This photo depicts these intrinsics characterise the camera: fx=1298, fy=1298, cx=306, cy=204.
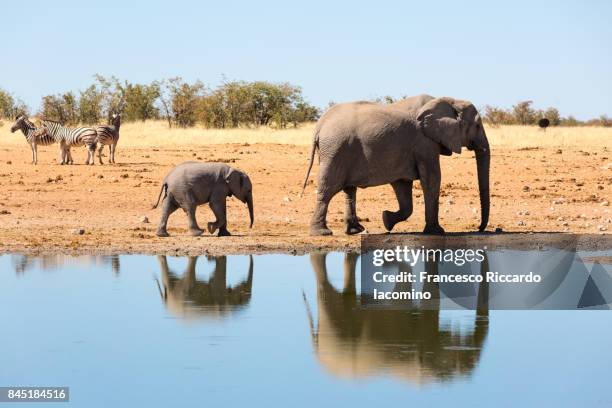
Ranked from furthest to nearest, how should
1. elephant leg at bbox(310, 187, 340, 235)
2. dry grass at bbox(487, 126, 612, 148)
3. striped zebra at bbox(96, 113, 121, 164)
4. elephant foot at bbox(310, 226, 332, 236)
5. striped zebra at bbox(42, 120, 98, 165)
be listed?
dry grass at bbox(487, 126, 612, 148)
striped zebra at bbox(96, 113, 121, 164)
striped zebra at bbox(42, 120, 98, 165)
elephant foot at bbox(310, 226, 332, 236)
elephant leg at bbox(310, 187, 340, 235)

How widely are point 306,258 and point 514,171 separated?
9.69m

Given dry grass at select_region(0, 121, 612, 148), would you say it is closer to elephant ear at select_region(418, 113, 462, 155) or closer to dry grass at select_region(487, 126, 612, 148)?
dry grass at select_region(487, 126, 612, 148)

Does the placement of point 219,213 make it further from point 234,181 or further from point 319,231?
point 319,231

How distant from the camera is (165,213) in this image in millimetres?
16172

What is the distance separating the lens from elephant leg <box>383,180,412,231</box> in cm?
1669

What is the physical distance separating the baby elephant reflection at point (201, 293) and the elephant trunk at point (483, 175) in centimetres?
390

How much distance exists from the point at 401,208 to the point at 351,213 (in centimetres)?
66

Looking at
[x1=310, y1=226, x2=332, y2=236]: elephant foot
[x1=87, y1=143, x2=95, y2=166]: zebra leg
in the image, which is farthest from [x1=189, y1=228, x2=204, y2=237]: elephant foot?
[x1=87, y1=143, x2=95, y2=166]: zebra leg

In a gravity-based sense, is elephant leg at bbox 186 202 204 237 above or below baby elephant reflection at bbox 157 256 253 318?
above

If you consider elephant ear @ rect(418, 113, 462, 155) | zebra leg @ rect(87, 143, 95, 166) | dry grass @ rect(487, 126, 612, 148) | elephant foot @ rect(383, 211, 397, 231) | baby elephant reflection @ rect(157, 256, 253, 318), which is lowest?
baby elephant reflection @ rect(157, 256, 253, 318)

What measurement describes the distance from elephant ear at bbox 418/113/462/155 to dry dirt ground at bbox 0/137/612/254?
5.47ft

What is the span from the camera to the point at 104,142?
85.7 feet

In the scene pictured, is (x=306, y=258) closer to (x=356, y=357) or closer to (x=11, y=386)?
(x=356, y=357)

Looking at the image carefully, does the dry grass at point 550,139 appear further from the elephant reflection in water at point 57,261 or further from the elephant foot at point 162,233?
the elephant reflection in water at point 57,261
